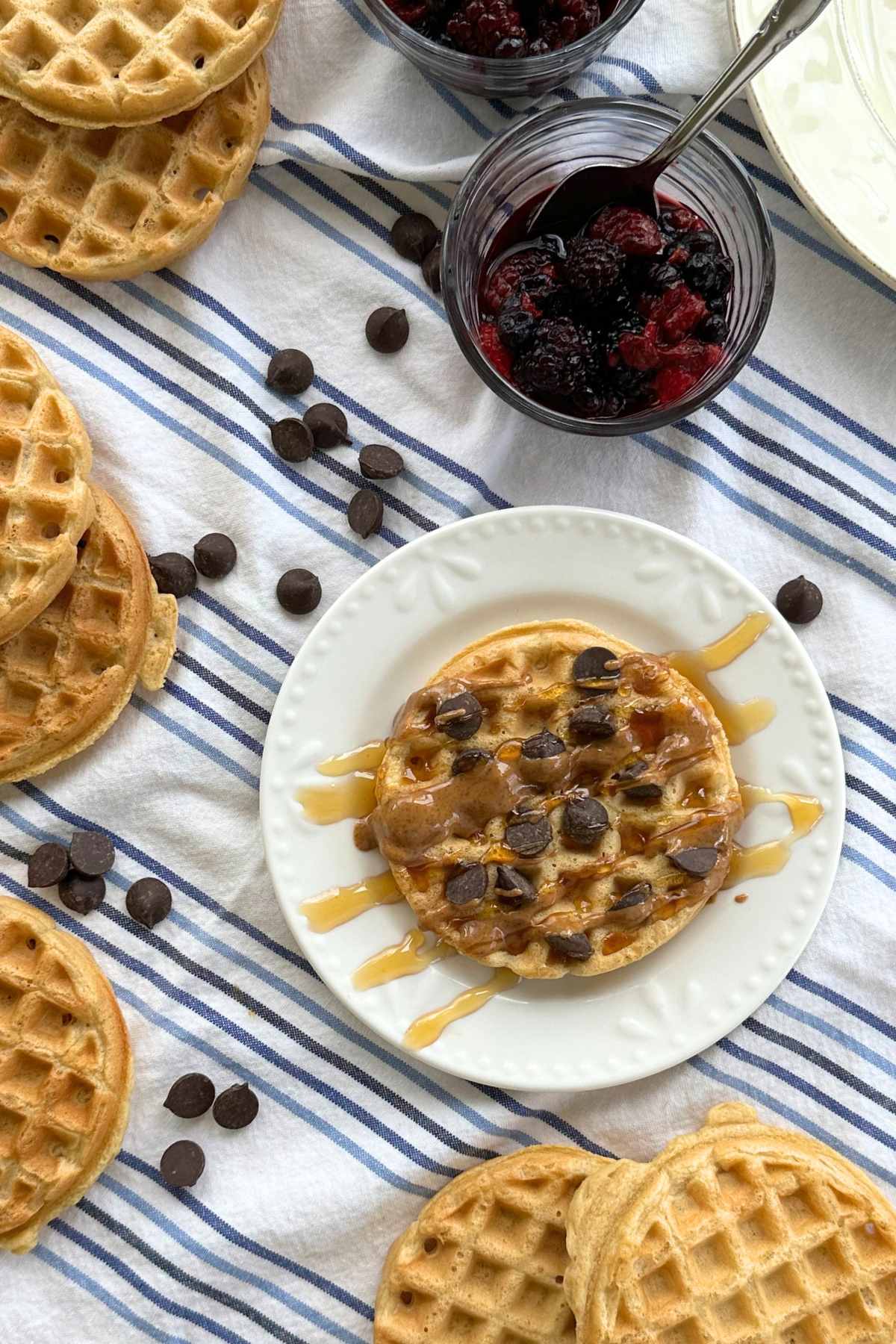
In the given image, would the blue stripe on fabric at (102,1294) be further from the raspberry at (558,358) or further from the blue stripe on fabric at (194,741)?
the raspberry at (558,358)

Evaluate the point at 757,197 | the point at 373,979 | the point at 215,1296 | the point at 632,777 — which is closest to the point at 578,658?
the point at 632,777

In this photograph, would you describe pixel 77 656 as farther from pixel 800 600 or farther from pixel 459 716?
pixel 800 600

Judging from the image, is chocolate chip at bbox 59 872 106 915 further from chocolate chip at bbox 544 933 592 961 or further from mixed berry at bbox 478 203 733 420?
mixed berry at bbox 478 203 733 420

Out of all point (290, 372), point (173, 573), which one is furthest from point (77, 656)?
point (290, 372)

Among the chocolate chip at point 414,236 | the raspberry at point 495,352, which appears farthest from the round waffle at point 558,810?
the chocolate chip at point 414,236

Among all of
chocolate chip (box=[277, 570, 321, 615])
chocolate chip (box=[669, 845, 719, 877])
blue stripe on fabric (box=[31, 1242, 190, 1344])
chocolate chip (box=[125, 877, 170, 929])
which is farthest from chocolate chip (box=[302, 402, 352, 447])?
blue stripe on fabric (box=[31, 1242, 190, 1344])

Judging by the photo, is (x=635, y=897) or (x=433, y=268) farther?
(x=433, y=268)
